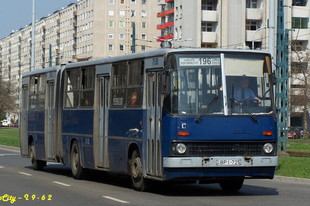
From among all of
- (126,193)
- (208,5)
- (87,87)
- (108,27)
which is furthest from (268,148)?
(108,27)

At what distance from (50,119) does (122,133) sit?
615cm

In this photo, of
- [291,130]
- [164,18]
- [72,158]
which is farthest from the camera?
[164,18]

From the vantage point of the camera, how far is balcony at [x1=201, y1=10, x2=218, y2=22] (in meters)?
86.2

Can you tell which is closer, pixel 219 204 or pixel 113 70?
pixel 219 204

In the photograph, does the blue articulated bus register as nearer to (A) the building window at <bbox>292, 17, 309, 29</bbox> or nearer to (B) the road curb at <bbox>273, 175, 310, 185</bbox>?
(B) the road curb at <bbox>273, 175, 310, 185</bbox>

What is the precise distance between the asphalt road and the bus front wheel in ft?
0.58

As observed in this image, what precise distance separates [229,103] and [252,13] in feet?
236

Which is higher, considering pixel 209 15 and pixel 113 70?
pixel 209 15

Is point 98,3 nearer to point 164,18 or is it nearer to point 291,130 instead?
point 164,18

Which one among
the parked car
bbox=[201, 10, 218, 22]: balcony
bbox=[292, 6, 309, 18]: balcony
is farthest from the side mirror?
bbox=[292, 6, 309, 18]: balcony

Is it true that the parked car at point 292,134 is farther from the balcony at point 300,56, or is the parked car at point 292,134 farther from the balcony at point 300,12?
the balcony at point 300,12

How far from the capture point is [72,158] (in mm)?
20266

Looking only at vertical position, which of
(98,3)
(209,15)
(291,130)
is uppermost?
(98,3)

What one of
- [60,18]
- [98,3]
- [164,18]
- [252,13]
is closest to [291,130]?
[252,13]
